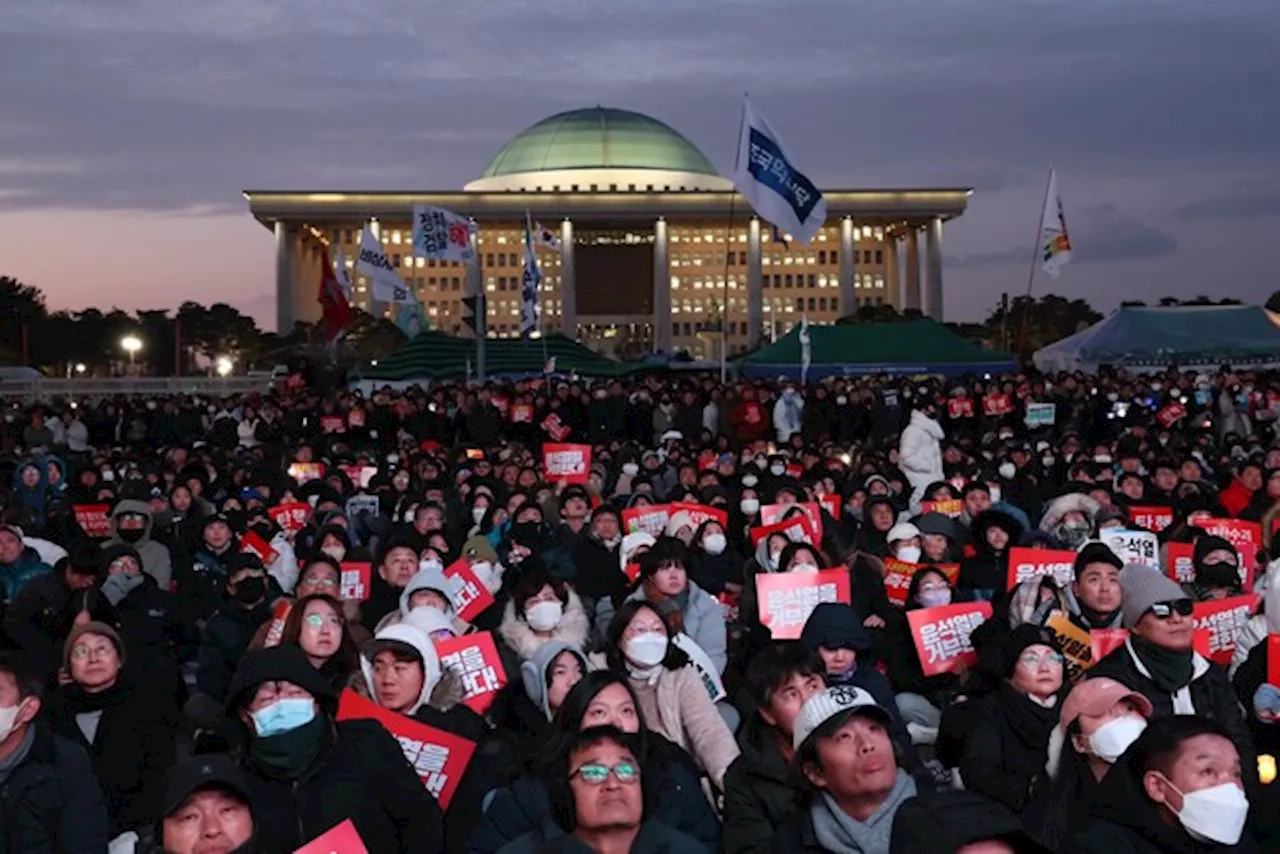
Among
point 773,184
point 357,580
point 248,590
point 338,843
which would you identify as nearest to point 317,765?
point 338,843

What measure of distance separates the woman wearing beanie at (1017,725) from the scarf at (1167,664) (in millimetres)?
274

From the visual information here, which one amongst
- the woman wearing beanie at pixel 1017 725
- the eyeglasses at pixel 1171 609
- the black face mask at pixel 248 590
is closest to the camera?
the woman wearing beanie at pixel 1017 725

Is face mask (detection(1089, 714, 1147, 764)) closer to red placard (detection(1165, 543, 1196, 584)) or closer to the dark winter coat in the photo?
the dark winter coat

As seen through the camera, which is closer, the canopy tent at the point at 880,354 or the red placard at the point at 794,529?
the red placard at the point at 794,529

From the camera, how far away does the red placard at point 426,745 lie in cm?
483

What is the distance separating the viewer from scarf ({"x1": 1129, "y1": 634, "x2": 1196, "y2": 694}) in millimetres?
5098

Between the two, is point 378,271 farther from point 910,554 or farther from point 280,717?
point 280,717

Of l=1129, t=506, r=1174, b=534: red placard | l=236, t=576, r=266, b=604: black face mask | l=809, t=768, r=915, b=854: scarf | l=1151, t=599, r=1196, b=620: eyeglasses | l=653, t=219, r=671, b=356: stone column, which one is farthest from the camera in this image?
l=653, t=219, r=671, b=356: stone column

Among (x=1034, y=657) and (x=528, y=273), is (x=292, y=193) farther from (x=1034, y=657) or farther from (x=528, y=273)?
(x=1034, y=657)

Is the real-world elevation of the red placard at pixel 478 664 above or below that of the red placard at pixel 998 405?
below

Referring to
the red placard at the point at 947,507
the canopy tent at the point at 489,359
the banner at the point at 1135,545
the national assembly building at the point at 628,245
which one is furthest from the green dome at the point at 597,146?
the banner at the point at 1135,545

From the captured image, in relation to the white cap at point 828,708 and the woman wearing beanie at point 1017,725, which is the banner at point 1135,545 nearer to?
the woman wearing beanie at point 1017,725

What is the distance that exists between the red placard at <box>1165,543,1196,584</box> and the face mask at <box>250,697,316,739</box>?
17.4 ft

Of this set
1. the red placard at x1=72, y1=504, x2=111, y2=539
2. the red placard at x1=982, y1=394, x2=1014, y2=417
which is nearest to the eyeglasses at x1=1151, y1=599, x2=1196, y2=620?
the red placard at x1=72, y1=504, x2=111, y2=539
